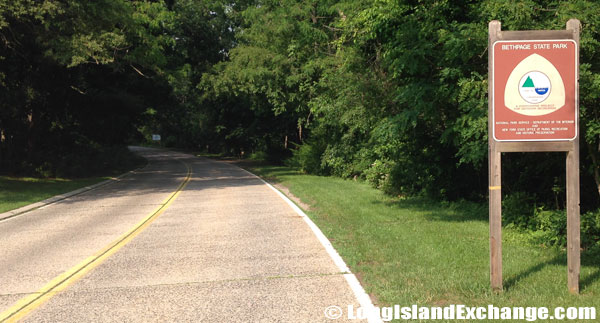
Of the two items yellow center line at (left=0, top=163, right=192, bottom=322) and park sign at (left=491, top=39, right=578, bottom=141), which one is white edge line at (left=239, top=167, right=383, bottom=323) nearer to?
park sign at (left=491, top=39, right=578, bottom=141)

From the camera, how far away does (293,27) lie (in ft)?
92.6

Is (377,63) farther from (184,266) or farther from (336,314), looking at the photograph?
(336,314)

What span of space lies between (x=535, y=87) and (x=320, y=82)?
19.1 meters

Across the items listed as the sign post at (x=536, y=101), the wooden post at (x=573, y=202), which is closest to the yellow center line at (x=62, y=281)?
the sign post at (x=536, y=101)

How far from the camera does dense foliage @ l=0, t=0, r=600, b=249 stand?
9812mm

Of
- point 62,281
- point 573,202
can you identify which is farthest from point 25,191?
point 573,202

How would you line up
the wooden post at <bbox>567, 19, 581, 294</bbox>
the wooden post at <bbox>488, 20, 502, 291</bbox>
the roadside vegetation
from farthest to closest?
the roadside vegetation → the wooden post at <bbox>488, 20, 502, 291</bbox> → the wooden post at <bbox>567, 19, 581, 294</bbox>

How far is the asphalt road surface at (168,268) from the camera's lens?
576 cm

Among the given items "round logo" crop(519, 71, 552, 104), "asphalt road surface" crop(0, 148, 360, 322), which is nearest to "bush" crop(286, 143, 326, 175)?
"asphalt road surface" crop(0, 148, 360, 322)

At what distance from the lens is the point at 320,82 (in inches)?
982

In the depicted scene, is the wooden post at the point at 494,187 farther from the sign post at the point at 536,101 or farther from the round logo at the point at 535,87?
the round logo at the point at 535,87

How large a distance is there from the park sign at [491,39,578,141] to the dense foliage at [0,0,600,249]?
6.70 feet

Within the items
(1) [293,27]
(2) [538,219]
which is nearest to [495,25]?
(2) [538,219]

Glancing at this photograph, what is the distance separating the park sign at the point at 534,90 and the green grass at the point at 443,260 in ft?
5.93
